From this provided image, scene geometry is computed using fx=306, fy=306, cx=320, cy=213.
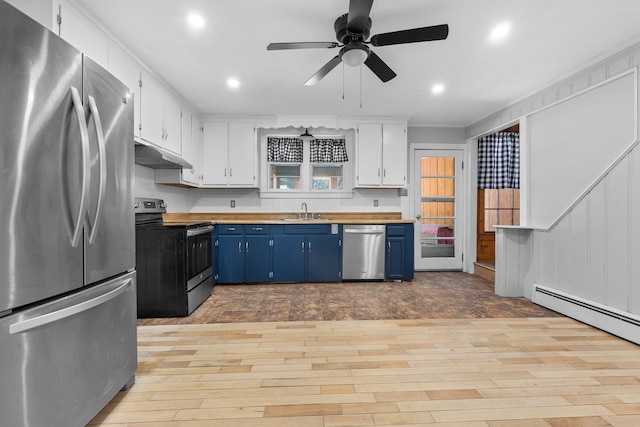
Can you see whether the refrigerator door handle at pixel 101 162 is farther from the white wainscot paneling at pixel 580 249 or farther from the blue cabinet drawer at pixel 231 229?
the white wainscot paneling at pixel 580 249

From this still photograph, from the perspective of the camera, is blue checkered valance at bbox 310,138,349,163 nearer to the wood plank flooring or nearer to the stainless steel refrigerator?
the wood plank flooring

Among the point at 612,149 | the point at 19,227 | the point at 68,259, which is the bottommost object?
the point at 68,259

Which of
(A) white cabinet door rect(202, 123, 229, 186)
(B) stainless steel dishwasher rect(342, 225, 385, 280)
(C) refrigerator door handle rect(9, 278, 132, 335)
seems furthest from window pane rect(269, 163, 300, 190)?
(C) refrigerator door handle rect(9, 278, 132, 335)

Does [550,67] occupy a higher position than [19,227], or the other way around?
[550,67]

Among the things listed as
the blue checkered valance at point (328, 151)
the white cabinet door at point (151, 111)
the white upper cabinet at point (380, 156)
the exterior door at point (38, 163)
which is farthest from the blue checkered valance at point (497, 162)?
the exterior door at point (38, 163)

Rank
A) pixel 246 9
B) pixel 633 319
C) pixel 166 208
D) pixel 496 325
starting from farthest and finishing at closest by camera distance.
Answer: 1. pixel 166 208
2. pixel 496 325
3. pixel 633 319
4. pixel 246 9

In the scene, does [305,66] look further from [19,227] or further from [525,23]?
[19,227]

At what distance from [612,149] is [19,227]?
163 inches

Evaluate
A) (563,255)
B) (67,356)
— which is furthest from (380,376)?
(563,255)

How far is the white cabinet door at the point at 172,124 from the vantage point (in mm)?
3481

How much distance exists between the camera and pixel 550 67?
308 cm

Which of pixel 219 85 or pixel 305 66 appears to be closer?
pixel 305 66

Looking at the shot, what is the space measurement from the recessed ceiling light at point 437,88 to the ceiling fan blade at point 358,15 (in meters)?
1.75

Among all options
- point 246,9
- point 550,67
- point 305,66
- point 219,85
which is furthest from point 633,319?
point 219,85
